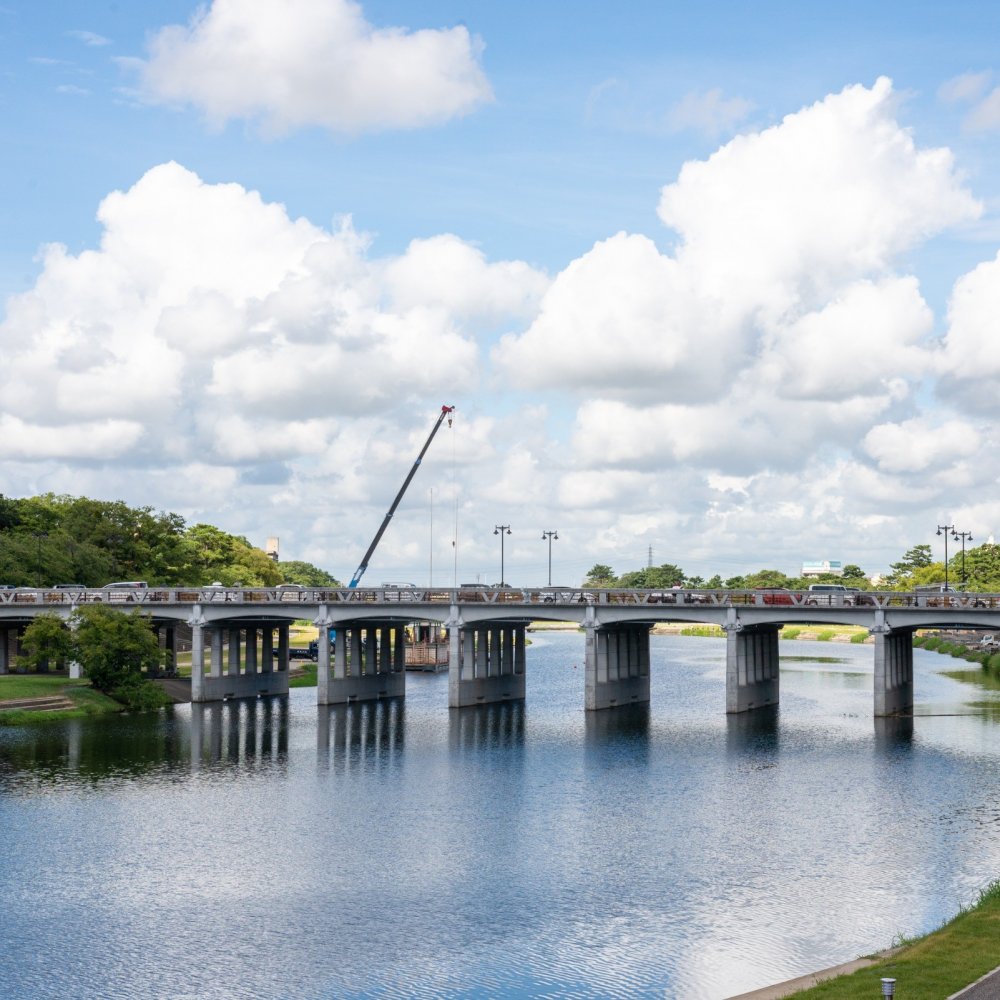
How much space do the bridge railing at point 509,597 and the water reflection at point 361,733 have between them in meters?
9.93

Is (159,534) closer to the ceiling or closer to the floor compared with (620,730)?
closer to the ceiling

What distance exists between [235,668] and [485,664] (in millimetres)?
25587

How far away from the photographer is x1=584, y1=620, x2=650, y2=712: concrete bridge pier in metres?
113

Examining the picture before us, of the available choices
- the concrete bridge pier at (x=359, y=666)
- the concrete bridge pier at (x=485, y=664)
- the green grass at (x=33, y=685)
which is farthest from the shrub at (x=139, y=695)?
the concrete bridge pier at (x=485, y=664)

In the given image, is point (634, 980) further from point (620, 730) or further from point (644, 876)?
point (620, 730)

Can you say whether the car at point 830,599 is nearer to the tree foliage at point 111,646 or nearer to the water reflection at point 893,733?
the water reflection at point 893,733

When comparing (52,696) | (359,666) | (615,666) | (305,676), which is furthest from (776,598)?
(305,676)

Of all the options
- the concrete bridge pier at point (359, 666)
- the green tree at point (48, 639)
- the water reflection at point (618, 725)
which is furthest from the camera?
the concrete bridge pier at point (359, 666)

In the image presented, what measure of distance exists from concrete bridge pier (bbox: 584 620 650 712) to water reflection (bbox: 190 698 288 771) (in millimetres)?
26724

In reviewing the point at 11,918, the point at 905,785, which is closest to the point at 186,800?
the point at 11,918

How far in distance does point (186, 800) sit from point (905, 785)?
4041 cm

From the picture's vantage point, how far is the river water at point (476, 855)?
42.2 metres

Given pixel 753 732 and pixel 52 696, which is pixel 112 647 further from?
pixel 753 732

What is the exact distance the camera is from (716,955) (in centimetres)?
4256
